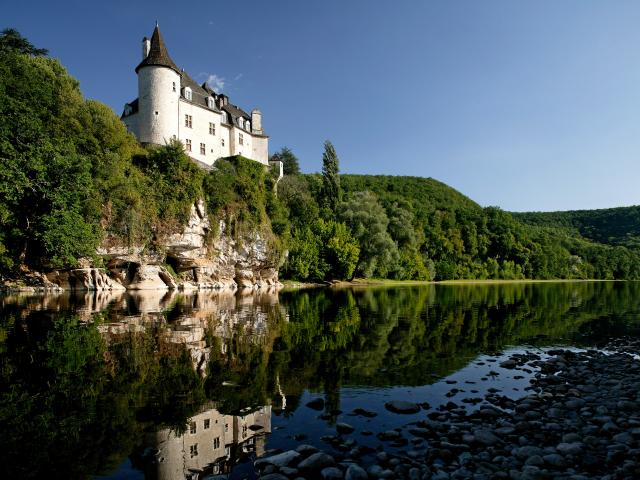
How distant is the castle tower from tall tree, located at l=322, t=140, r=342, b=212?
37255 mm

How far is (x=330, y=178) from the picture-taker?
85812 mm

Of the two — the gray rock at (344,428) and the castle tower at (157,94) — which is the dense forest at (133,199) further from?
the gray rock at (344,428)

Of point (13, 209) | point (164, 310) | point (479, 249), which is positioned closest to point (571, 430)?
point (164, 310)

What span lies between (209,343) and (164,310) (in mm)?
11885

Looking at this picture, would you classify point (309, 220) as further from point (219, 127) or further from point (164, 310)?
point (164, 310)

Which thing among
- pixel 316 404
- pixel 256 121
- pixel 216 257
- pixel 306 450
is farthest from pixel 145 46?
pixel 306 450

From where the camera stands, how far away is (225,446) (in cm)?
776

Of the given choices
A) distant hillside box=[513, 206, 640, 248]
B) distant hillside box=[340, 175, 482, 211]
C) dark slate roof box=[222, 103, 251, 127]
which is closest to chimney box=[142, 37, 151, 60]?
dark slate roof box=[222, 103, 251, 127]

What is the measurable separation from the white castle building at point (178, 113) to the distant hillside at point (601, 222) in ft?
506

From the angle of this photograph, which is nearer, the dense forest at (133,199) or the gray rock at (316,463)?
the gray rock at (316,463)

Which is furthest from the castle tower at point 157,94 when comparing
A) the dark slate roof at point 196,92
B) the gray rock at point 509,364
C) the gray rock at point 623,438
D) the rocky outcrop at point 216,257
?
the gray rock at point 623,438

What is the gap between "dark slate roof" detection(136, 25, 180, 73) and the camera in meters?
50.9

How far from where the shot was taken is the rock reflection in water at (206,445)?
6977 mm

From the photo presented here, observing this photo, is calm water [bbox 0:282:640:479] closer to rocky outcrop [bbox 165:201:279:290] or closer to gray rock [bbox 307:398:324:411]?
gray rock [bbox 307:398:324:411]
